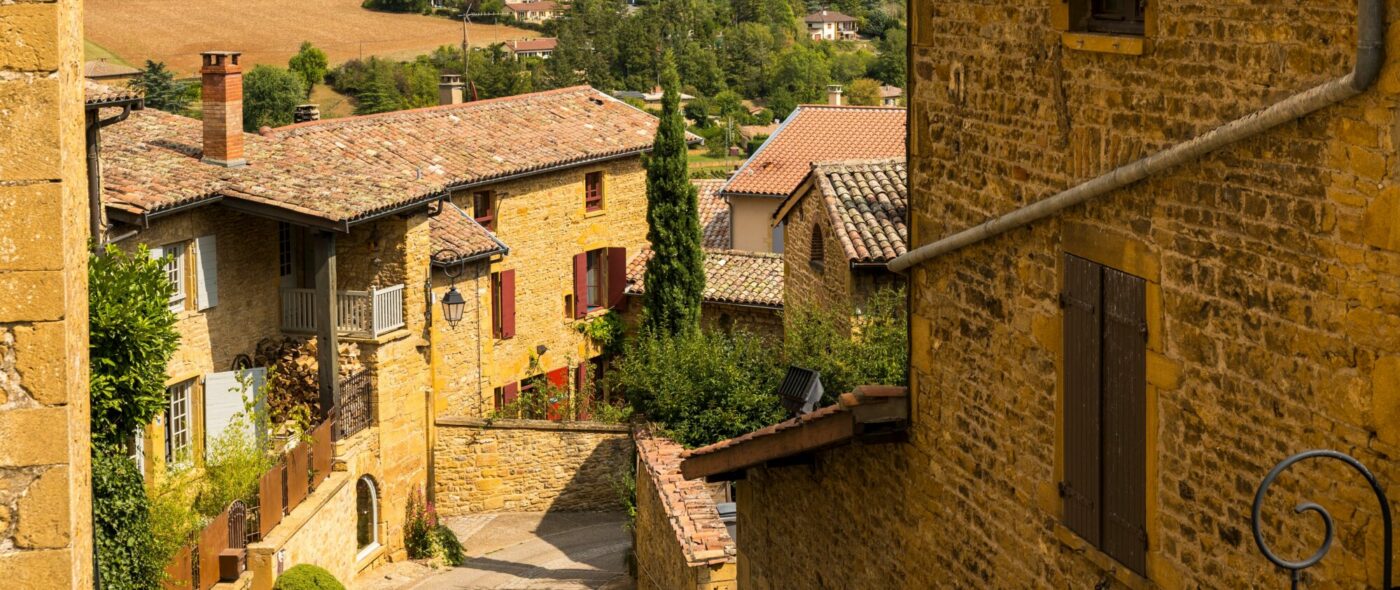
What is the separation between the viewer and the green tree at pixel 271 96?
226 feet

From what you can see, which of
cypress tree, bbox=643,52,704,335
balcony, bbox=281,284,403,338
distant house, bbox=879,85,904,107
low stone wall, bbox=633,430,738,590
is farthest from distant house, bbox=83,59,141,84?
low stone wall, bbox=633,430,738,590

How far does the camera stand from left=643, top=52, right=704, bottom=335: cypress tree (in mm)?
30500

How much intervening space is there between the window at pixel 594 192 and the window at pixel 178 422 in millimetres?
12033

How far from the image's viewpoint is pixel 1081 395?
291 inches

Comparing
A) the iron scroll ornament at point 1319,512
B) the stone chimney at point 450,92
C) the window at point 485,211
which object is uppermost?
the stone chimney at point 450,92

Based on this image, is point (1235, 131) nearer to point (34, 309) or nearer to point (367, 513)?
point (34, 309)

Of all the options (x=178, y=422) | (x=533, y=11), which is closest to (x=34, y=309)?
(x=178, y=422)

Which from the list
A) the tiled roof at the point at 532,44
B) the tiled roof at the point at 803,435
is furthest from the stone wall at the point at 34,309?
Result: the tiled roof at the point at 532,44

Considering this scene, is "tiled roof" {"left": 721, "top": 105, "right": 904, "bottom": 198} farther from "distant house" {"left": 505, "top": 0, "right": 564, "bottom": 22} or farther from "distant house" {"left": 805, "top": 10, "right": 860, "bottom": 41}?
"distant house" {"left": 805, "top": 10, "right": 860, "bottom": 41}

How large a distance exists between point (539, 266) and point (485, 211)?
5.42ft

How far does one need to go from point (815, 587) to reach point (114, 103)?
10964 millimetres

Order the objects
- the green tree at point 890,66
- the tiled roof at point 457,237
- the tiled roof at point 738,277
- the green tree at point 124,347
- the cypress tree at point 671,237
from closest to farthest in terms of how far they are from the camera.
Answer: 1. the green tree at point 124,347
2. the tiled roof at point 457,237
3. the cypress tree at point 671,237
4. the tiled roof at point 738,277
5. the green tree at point 890,66

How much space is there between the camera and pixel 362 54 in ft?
294

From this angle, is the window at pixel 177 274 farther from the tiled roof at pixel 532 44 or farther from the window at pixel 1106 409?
the tiled roof at pixel 532 44
